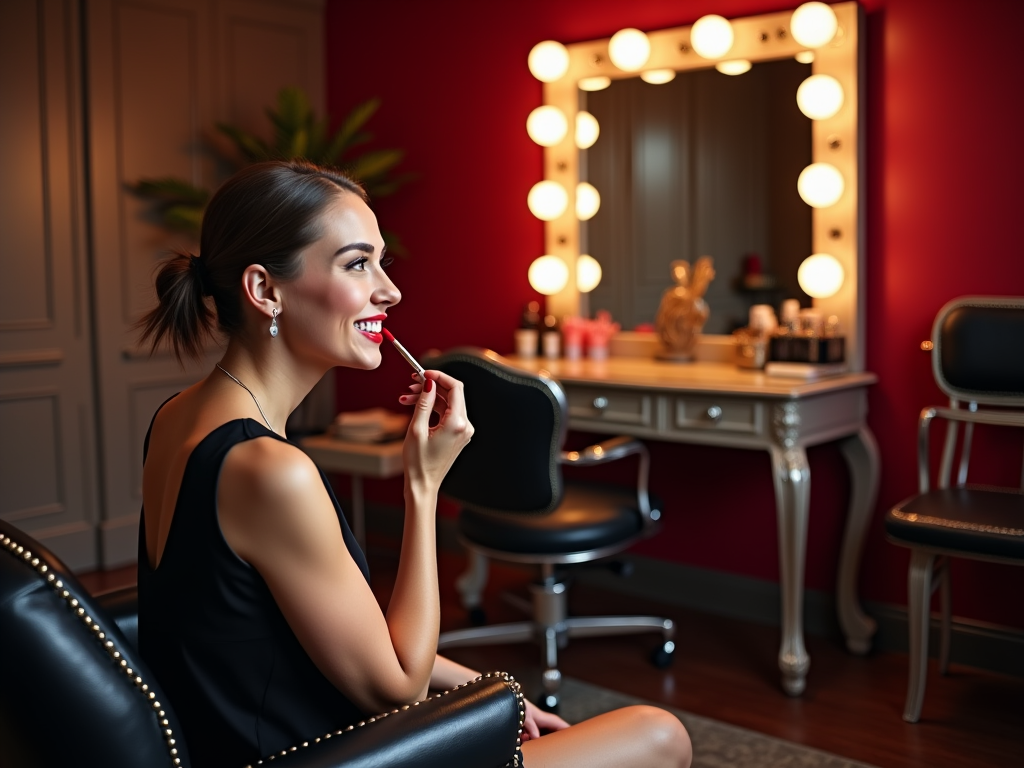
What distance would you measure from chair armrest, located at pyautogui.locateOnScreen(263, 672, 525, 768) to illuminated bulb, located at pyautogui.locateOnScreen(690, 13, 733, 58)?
97.5 inches

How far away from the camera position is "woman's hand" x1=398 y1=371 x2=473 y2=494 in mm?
1349

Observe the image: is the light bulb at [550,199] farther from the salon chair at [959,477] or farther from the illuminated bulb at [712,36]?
the salon chair at [959,477]

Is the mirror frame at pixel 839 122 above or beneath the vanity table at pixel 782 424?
above

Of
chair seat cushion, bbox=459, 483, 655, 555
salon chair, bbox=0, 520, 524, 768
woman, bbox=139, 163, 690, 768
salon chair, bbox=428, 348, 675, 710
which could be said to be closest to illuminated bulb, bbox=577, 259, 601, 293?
salon chair, bbox=428, 348, 675, 710

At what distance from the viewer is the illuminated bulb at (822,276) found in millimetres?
3111

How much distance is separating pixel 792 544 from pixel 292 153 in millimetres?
2324

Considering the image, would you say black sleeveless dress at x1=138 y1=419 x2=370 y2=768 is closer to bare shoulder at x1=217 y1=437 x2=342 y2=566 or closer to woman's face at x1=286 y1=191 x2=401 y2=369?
bare shoulder at x1=217 y1=437 x2=342 y2=566

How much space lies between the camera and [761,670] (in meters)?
3.00

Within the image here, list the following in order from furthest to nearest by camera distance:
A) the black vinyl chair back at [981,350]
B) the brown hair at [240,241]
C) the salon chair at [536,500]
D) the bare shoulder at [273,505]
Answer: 1. the black vinyl chair back at [981,350]
2. the salon chair at [536,500]
3. the brown hair at [240,241]
4. the bare shoulder at [273,505]

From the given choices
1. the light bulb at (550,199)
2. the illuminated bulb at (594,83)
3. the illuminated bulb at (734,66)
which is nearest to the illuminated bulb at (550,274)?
the light bulb at (550,199)

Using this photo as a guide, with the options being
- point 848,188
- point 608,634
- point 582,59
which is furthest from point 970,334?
point 582,59

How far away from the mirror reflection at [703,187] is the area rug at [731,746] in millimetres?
1255

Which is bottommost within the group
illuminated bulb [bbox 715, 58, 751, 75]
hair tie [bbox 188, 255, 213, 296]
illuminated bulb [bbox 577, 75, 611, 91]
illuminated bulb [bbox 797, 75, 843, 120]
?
hair tie [bbox 188, 255, 213, 296]

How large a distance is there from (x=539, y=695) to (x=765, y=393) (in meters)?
0.98
